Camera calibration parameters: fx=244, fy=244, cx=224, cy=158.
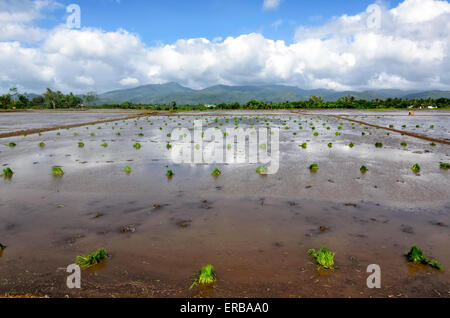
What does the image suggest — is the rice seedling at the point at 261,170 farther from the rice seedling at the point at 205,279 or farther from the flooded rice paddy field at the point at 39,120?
the flooded rice paddy field at the point at 39,120

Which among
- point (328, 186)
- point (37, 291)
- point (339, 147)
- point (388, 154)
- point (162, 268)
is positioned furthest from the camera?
point (339, 147)

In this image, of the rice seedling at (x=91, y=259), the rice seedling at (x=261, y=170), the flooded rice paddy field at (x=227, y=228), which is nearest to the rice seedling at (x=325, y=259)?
the flooded rice paddy field at (x=227, y=228)

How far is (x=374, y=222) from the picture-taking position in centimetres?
680

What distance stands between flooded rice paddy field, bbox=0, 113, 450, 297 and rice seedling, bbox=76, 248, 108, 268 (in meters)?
0.15

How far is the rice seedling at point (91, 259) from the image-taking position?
503cm

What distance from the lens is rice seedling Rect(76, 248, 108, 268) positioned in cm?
503

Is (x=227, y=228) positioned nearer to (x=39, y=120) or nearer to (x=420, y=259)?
(x=420, y=259)

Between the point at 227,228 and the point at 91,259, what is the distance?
324 centimetres

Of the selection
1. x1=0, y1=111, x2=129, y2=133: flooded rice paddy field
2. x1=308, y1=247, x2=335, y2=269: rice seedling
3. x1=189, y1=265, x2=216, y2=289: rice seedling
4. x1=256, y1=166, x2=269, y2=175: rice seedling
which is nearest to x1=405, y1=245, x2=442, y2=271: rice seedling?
x1=308, y1=247, x2=335, y2=269: rice seedling

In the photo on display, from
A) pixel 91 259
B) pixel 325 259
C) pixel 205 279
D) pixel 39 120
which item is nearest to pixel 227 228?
pixel 205 279

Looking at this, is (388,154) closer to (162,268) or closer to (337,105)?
(162,268)

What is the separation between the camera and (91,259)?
5.08 meters
